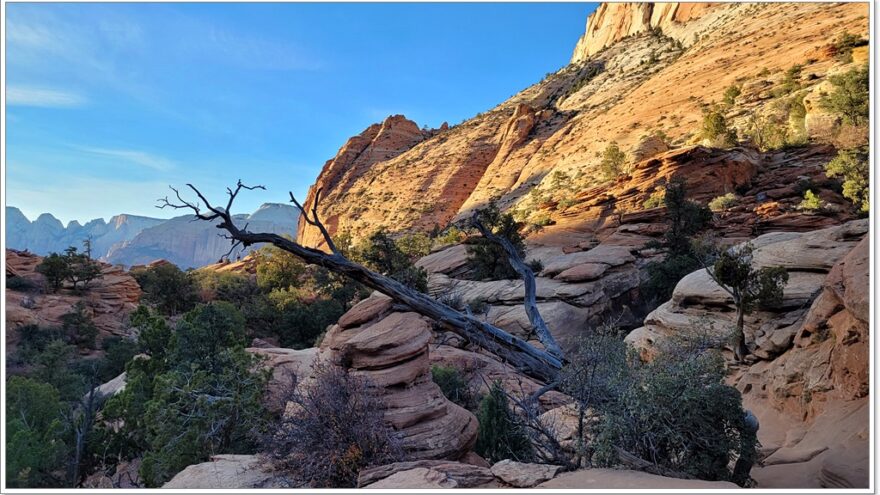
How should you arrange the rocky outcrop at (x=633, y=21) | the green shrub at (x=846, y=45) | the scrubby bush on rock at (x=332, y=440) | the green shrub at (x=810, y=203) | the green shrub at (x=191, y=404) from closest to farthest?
the scrubby bush on rock at (x=332, y=440) → the green shrub at (x=191, y=404) → the green shrub at (x=810, y=203) → the green shrub at (x=846, y=45) → the rocky outcrop at (x=633, y=21)

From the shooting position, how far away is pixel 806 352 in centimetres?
829

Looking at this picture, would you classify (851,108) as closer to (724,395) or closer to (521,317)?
(521,317)

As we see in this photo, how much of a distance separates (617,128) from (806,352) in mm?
41060

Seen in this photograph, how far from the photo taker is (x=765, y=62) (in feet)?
136

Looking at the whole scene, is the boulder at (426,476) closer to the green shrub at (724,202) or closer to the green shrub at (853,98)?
the green shrub at (724,202)

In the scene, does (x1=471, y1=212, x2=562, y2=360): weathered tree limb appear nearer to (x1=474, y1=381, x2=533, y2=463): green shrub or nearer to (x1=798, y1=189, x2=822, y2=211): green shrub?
(x1=474, y1=381, x2=533, y2=463): green shrub

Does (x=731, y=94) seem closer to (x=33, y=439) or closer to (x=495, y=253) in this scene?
(x=495, y=253)

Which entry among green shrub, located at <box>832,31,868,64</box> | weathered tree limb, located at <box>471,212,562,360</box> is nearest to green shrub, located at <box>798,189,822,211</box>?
weathered tree limb, located at <box>471,212,562,360</box>

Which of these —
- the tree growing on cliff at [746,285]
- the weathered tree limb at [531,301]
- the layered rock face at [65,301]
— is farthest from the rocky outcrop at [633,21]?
the layered rock face at [65,301]

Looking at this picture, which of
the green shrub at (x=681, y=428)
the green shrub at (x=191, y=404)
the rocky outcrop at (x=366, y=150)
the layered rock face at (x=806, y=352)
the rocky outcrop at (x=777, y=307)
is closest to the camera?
the green shrub at (x=681, y=428)

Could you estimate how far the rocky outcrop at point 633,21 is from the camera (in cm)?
6650

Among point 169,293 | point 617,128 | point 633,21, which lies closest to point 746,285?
point 169,293

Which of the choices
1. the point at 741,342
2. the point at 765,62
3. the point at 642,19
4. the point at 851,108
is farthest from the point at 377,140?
the point at 741,342

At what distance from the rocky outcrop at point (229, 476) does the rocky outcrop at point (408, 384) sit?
5.80 ft
